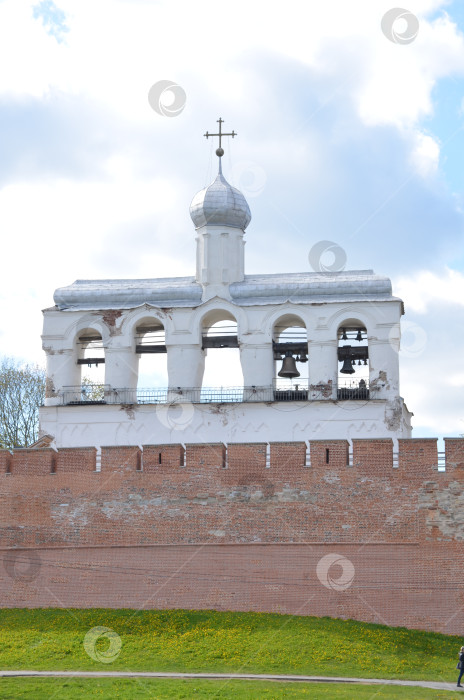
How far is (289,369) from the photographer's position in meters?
30.0

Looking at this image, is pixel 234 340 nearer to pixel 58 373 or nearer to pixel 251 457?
pixel 58 373

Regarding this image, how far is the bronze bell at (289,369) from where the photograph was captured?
98.3 ft

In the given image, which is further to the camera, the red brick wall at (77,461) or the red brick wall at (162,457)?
the red brick wall at (77,461)

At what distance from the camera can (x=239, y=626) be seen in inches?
890

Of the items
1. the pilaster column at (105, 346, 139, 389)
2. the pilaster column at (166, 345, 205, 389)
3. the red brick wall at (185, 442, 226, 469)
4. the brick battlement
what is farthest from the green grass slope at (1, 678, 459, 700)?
the pilaster column at (105, 346, 139, 389)

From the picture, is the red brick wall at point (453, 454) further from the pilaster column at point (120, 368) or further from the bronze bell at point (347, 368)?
the pilaster column at point (120, 368)
